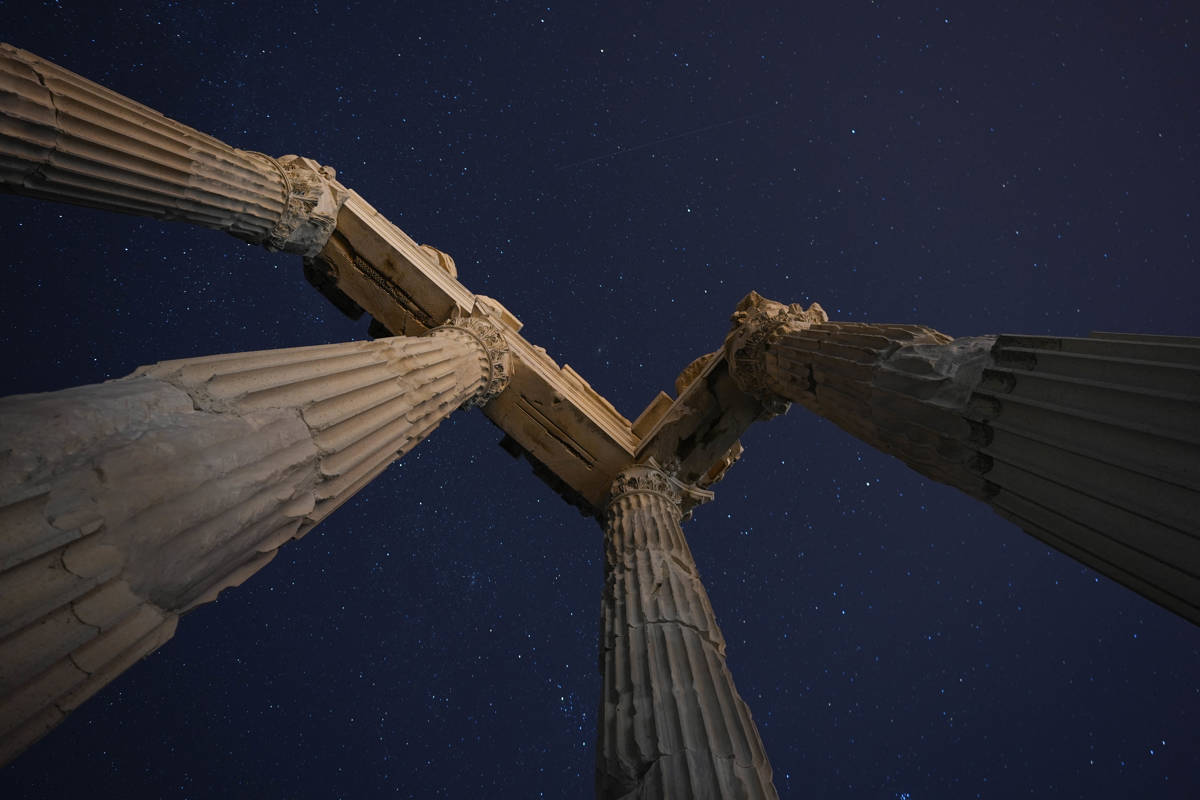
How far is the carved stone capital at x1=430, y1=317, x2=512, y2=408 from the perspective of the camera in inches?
354

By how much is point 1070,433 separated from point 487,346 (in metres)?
7.62

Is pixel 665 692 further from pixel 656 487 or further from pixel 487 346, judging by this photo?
pixel 487 346

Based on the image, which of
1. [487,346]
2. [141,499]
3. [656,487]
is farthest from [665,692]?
[487,346]

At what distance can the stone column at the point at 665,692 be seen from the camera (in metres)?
4.10

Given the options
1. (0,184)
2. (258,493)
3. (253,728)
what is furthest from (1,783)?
(258,493)

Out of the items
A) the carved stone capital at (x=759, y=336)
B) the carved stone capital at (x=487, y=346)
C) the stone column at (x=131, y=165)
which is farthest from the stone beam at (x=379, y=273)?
the carved stone capital at (x=759, y=336)

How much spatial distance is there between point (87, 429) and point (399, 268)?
8030mm

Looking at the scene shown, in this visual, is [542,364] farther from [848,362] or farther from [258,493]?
[258,493]

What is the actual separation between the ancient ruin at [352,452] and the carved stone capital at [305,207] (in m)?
0.06

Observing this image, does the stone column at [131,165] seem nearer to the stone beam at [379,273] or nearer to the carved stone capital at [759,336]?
the stone beam at [379,273]

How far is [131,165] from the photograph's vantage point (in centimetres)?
593

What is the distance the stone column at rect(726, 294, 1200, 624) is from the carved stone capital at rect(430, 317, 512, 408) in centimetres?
564

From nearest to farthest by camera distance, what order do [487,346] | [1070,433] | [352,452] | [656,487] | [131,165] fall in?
[1070,433] → [352,452] → [131,165] → [487,346] → [656,487]

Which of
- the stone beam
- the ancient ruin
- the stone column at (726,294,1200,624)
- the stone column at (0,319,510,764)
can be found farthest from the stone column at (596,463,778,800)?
the stone column at (0,319,510,764)
